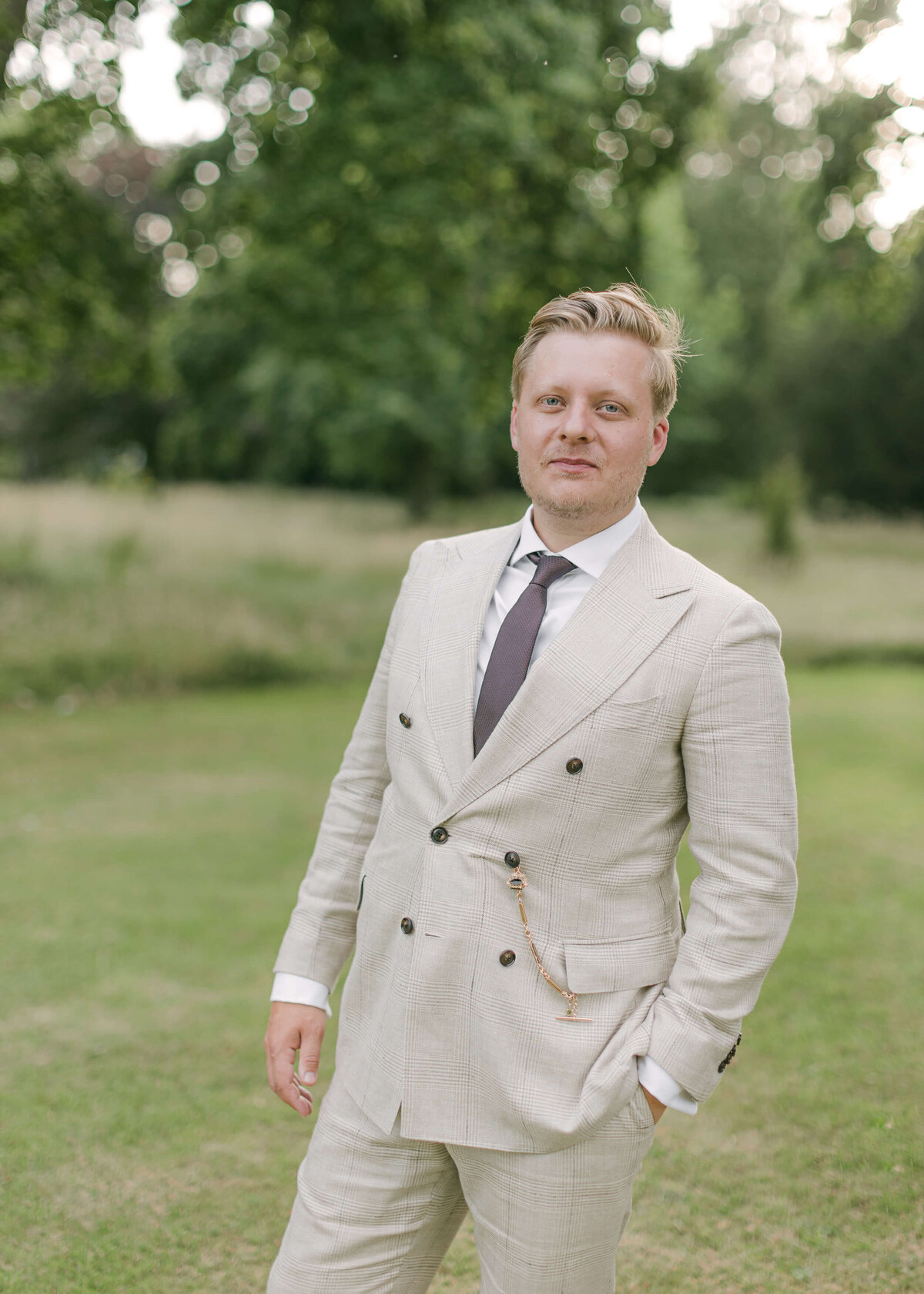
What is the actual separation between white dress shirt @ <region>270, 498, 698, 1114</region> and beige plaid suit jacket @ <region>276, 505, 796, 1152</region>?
0.03 metres

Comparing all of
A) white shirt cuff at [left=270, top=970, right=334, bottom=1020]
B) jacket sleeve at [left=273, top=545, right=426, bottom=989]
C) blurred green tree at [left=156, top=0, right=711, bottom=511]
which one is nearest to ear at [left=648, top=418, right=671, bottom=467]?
jacket sleeve at [left=273, top=545, right=426, bottom=989]

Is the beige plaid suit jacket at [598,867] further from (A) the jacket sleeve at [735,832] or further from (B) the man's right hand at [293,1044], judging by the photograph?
(B) the man's right hand at [293,1044]

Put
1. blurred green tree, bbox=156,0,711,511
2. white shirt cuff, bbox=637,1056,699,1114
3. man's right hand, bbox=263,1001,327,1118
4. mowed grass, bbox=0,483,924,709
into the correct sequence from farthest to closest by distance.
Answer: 1. mowed grass, bbox=0,483,924,709
2. blurred green tree, bbox=156,0,711,511
3. man's right hand, bbox=263,1001,327,1118
4. white shirt cuff, bbox=637,1056,699,1114

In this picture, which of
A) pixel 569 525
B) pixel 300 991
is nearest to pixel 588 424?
pixel 569 525

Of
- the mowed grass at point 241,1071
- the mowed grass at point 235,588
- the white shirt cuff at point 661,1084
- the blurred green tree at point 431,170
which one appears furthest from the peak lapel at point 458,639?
the mowed grass at point 235,588

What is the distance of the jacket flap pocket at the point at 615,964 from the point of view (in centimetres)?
184

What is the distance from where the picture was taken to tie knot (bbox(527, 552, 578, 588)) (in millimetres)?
2006

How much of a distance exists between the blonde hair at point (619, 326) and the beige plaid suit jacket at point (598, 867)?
299 mm

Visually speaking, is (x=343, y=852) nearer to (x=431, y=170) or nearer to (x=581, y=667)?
(x=581, y=667)

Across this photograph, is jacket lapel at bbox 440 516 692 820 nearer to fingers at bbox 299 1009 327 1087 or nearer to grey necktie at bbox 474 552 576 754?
grey necktie at bbox 474 552 576 754

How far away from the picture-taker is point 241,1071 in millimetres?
4254

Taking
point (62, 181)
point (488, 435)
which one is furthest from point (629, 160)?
point (488, 435)

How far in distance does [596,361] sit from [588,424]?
0.37 ft

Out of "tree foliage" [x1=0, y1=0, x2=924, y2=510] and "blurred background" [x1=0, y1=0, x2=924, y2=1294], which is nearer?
"blurred background" [x1=0, y1=0, x2=924, y2=1294]
